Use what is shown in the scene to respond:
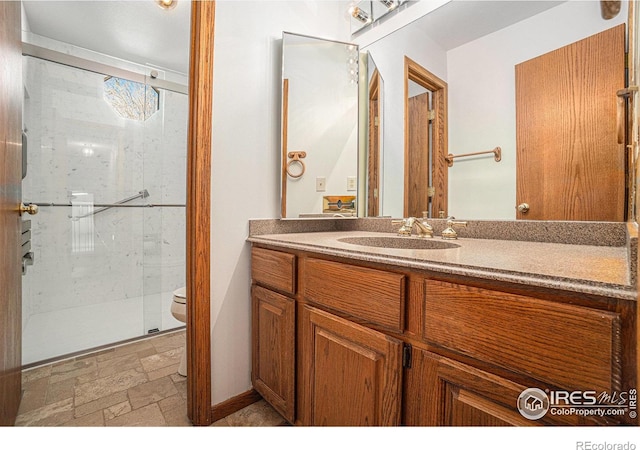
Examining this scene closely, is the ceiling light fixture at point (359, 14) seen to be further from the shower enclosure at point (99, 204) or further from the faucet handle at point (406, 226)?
the shower enclosure at point (99, 204)

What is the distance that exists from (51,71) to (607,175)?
11.5 feet

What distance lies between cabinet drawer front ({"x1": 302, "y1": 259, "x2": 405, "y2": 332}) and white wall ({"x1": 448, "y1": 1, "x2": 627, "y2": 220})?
664mm

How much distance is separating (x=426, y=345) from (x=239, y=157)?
3.69 ft

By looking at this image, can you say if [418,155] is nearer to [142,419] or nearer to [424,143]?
[424,143]

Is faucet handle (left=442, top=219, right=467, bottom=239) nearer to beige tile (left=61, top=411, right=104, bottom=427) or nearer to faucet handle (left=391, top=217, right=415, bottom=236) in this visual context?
faucet handle (left=391, top=217, right=415, bottom=236)

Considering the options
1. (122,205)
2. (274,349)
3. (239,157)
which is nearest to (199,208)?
(239,157)

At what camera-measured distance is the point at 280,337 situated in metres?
1.21

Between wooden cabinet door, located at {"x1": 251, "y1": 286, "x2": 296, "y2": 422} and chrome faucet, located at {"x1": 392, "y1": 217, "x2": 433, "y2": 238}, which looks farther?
chrome faucet, located at {"x1": 392, "y1": 217, "x2": 433, "y2": 238}

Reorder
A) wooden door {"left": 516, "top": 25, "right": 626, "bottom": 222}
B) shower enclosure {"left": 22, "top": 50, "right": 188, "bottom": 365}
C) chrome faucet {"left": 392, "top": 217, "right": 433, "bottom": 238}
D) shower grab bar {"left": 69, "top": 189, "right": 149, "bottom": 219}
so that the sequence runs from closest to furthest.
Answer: wooden door {"left": 516, "top": 25, "right": 626, "bottom": 222}
chrome faucet {"left": 392, "top": 217, "right": 433, "bottom": 238}
shower enclosure {"left": 22, "top": 50, "right": 188, "bottom": 365}
shower grab bar {"left": 69, "top": 189, "right": 149, "bottom": 219}

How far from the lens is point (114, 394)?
4.89 ft

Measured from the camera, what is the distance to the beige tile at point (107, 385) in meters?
1.47

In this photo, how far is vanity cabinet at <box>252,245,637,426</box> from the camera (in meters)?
0.50

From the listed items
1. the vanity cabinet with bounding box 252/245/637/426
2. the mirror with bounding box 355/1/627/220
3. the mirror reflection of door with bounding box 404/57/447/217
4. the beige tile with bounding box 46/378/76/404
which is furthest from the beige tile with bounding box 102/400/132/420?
the mirror with bounding box 355/1/627/220

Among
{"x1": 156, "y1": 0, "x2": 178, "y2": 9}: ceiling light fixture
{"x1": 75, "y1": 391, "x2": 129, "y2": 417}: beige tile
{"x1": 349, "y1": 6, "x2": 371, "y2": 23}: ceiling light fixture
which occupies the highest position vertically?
{"x1": 156, "y1": 0, "x2": 178, "y2": 9}: ceiling light fixture
